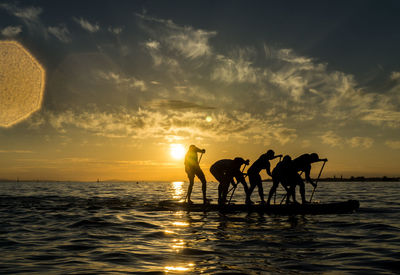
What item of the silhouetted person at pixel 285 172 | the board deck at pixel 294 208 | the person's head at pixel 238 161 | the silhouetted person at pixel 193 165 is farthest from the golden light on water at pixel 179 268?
the silhouetted person at pixel 193 165

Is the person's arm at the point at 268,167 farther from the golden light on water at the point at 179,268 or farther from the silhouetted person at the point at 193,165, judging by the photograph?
the golden light on water at the point at 179,268

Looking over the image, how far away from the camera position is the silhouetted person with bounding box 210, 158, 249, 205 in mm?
15961

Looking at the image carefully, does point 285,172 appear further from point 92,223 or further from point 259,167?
point 92,223

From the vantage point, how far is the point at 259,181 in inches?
616

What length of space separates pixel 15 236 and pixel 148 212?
23.6 ft

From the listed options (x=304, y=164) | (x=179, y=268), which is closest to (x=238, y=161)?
(x=304, y=164)

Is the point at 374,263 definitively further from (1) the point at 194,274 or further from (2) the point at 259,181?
(2) the point at 259,181

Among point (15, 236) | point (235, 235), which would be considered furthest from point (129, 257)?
point (15, 236)

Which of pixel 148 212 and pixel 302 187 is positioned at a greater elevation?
pixel 302 187

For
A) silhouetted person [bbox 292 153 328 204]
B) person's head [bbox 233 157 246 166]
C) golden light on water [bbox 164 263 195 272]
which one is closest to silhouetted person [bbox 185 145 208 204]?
person's head [bbox 233 157 246 166]

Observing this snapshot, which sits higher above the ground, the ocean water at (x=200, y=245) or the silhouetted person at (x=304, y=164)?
the silhouetted person at (x=304, y=164)

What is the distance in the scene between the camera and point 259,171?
51.8 feet

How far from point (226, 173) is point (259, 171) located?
1611 mm

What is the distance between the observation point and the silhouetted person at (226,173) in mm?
15961
